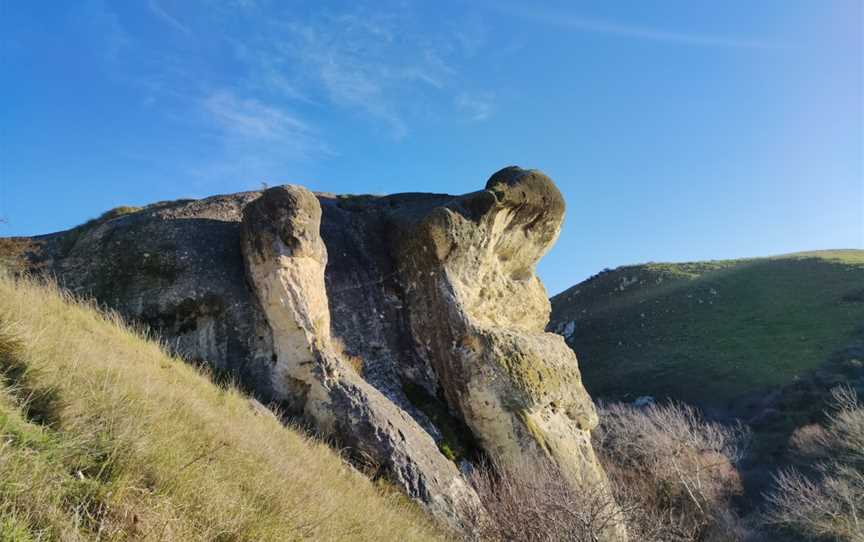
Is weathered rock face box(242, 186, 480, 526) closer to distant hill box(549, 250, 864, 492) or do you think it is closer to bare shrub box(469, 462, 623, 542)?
bare shrub box(469, 462, 623, 542)

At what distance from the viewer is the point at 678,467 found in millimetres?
21062

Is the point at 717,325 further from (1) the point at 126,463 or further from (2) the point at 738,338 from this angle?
(1) the point at 126,463

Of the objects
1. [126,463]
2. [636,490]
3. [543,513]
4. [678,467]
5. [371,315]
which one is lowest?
[678,467]

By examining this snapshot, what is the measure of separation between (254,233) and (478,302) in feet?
18.8

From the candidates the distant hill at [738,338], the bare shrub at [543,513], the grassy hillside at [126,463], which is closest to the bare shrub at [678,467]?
the distant hill at [738,338]

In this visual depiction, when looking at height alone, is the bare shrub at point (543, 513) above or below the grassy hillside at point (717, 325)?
below

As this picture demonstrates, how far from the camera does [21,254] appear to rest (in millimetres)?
11141

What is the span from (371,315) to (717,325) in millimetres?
42600

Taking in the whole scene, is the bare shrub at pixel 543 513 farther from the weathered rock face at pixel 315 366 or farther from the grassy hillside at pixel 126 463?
the grassy hillside at pixel 126 463

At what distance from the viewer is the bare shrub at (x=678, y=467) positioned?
19062 mm

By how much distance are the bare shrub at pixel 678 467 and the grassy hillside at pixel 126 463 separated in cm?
1401

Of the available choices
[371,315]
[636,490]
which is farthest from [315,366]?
[636,490]

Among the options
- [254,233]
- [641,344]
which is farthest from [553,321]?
[254,233]

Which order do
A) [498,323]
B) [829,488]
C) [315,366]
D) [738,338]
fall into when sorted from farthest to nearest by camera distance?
[738,338] → [829,488] → [498,323] → [315,366]
